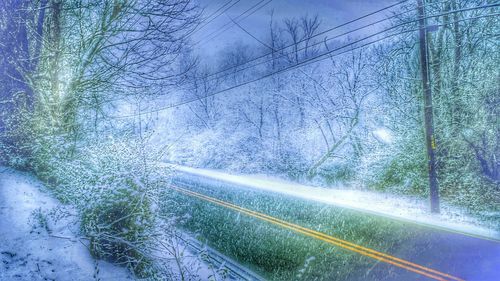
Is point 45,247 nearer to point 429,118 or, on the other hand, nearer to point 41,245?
point 41,245

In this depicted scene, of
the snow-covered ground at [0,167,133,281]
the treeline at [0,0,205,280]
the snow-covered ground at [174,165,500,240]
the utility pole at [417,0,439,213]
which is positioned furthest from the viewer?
the utility pole at [417,0,439,213]

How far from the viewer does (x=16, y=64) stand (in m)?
8.56

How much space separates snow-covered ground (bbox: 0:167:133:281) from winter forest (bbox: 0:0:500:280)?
4 cm

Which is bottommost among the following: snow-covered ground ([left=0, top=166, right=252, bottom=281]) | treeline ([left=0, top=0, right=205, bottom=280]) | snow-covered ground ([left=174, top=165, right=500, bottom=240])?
snow-covered ground ([left=174, top=165, right=500, bottom=240])

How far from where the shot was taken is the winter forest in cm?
632

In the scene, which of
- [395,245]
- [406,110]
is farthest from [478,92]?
[395,245]

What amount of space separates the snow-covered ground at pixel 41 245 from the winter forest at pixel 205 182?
0.04 metres

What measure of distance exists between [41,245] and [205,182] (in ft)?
43.9

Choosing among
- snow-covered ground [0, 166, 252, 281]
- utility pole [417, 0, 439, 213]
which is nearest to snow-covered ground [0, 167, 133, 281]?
snow-covered ground [0, 166, 252, 281]

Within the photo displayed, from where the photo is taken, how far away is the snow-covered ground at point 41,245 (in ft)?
17.4

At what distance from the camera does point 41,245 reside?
5.95 m

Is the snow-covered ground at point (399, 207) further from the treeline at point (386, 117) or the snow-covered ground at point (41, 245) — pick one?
the snow-covered ground at point (41, 245)

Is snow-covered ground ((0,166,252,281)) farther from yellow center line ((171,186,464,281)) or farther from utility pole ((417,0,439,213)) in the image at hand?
utility pole ((417,0,439,213))

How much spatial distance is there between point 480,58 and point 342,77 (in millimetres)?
9805
